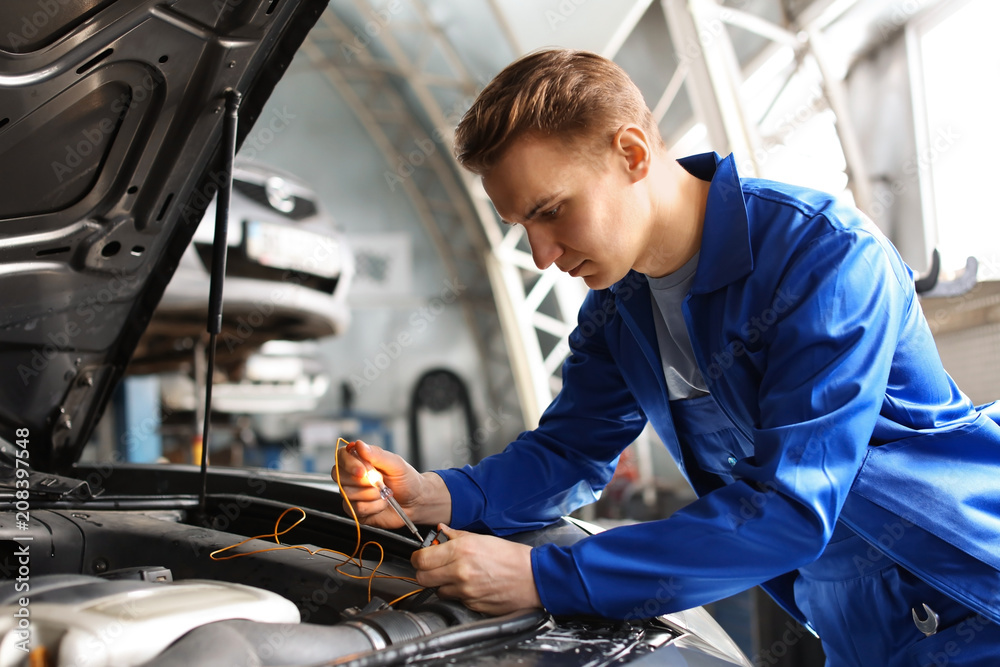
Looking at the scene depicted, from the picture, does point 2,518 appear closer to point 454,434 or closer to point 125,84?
point 125,84

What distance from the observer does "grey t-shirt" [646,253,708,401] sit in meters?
1.12

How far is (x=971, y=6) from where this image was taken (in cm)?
345

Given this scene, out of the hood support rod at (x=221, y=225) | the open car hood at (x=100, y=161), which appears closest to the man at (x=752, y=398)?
the hood support rod at (x=221, y=225)

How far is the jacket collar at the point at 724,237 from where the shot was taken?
3.25ft

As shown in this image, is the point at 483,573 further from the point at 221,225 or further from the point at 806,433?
the point at 221,225

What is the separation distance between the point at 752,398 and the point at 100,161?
1.20m

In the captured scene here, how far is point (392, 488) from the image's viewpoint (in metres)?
1.21

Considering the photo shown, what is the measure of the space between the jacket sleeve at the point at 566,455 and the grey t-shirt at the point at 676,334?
0.41 feet

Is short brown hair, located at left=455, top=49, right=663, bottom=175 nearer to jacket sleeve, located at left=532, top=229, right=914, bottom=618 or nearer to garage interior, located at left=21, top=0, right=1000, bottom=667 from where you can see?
jacket sleeve, located at left=532, top=229, right=914, bottom=618

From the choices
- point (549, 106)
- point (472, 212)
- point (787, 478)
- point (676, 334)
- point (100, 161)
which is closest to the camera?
point (787, 478)

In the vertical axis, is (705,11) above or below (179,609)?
above

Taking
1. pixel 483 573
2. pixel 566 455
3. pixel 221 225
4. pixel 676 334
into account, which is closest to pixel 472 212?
pixel 221 225

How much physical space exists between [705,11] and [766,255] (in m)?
4.25

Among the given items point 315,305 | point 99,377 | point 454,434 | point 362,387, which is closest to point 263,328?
point 315,305
